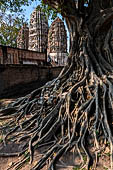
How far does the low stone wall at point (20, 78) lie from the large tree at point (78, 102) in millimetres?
2773

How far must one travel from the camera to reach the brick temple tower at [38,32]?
13352 millimetres

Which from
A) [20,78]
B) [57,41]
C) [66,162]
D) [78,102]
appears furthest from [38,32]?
[66,162]

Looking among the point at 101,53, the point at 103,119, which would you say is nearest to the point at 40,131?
the point at 103,119

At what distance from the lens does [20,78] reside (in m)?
7.90

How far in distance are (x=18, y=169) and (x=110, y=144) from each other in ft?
5.33

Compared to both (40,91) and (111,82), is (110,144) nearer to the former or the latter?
(111,82)

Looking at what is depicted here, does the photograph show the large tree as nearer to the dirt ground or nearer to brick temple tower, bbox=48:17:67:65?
the dirt ground

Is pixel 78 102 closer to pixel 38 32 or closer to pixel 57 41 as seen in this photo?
pixel 57 41

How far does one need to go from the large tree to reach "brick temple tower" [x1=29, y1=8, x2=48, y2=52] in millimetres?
9870

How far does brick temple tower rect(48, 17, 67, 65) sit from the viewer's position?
41.7ft

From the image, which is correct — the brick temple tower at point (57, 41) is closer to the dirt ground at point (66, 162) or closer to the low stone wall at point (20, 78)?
the low stone wall at point (20, 78)

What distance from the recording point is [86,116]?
9.59ft

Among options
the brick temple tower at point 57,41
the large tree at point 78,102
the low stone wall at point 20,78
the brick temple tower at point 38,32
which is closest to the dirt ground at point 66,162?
the large tree at point 78,102

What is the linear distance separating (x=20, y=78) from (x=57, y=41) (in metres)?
6.48
